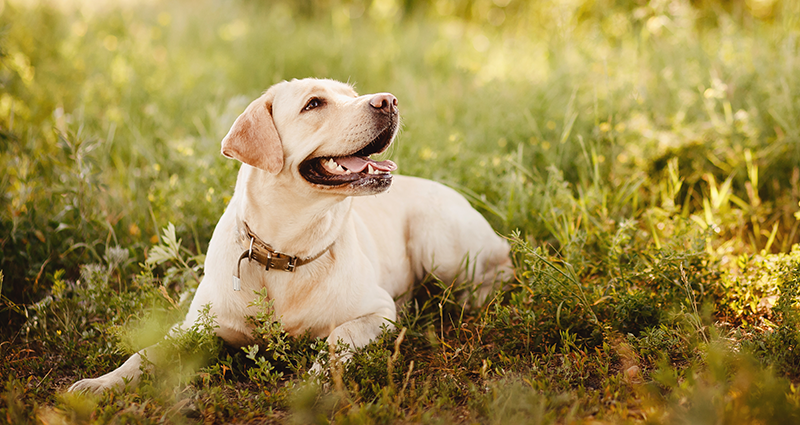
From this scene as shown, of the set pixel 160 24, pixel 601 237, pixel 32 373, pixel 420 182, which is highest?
pixel 160 24

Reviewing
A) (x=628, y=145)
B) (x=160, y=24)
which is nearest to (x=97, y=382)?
(x=628, y=145)

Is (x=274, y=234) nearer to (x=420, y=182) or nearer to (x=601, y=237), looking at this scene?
(x=420, y=182)

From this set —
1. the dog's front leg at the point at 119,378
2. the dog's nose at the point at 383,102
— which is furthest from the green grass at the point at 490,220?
the dog's nose at the point at 383,102

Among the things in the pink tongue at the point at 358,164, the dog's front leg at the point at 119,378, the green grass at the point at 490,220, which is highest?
the pink tongue at the point at 358,164

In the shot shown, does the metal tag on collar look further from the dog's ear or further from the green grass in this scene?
the dog's ear

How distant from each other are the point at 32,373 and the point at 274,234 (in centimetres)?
131

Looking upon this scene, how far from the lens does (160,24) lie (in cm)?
776

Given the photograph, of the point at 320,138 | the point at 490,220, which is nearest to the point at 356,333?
the point at 320,138

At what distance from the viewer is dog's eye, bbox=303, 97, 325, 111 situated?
2.54 m

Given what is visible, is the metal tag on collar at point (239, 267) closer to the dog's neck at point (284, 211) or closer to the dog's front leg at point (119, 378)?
the dog's neck at point (284, 211)

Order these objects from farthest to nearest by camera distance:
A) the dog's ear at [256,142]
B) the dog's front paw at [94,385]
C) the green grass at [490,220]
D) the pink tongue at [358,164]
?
1. the pink tongue at [358,164]
2. the dog's ear at [256,142]
3. the dog's front paw at [94,385]
4. the green grass at [490,220]

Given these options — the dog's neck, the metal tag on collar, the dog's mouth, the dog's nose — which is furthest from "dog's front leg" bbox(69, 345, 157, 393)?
the dog's nose

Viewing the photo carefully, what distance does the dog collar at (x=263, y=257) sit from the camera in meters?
2.41

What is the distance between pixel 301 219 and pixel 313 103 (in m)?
0.58
